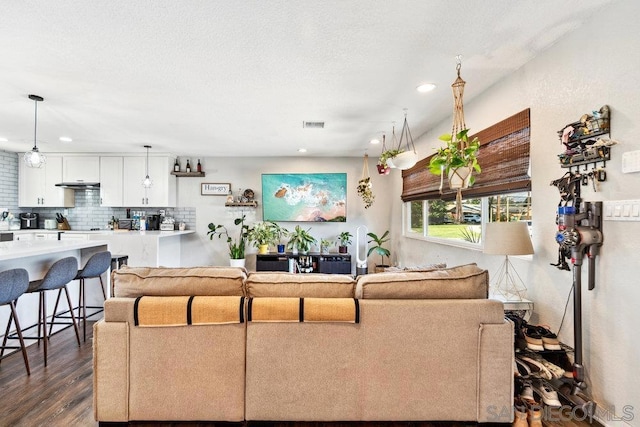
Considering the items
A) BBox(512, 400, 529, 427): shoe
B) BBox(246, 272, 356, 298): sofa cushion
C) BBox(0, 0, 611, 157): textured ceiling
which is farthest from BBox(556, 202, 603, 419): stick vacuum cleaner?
BBox(246, 272, 356, 298): sofa cushion

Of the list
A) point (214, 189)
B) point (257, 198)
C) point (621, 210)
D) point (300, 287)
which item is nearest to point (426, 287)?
point (300, 287)

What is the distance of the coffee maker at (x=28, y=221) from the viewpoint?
5.33m

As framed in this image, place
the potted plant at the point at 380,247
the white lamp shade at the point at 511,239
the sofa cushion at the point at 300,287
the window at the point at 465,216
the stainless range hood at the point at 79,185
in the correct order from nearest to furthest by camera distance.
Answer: the sofa cushion at the point at 300,287, the white lamp shade at the point at 511,239, the window at the point at 465,216, the potted plant at the point at 380,247, the stainless range hood at the point at 79,185

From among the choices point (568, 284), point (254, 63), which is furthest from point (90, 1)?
point (568, 284)

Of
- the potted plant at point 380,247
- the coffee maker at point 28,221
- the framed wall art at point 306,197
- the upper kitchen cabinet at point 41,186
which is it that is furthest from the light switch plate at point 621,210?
the coffee maker at point 28,221

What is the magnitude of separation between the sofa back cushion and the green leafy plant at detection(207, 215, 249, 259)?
3469 millimetres

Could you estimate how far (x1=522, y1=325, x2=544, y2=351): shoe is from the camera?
6.03ft

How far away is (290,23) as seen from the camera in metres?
1.78

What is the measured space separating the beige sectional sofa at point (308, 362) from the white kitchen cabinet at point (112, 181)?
4.25 metres

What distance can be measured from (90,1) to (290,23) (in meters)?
1.01

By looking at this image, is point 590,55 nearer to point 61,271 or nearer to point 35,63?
point 35,63

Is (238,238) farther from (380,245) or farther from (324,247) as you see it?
(380,245)

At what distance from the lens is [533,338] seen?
1.87 metres

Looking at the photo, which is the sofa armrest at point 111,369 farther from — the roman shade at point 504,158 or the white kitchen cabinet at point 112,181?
the white kitchen cabinet at point 112,181
